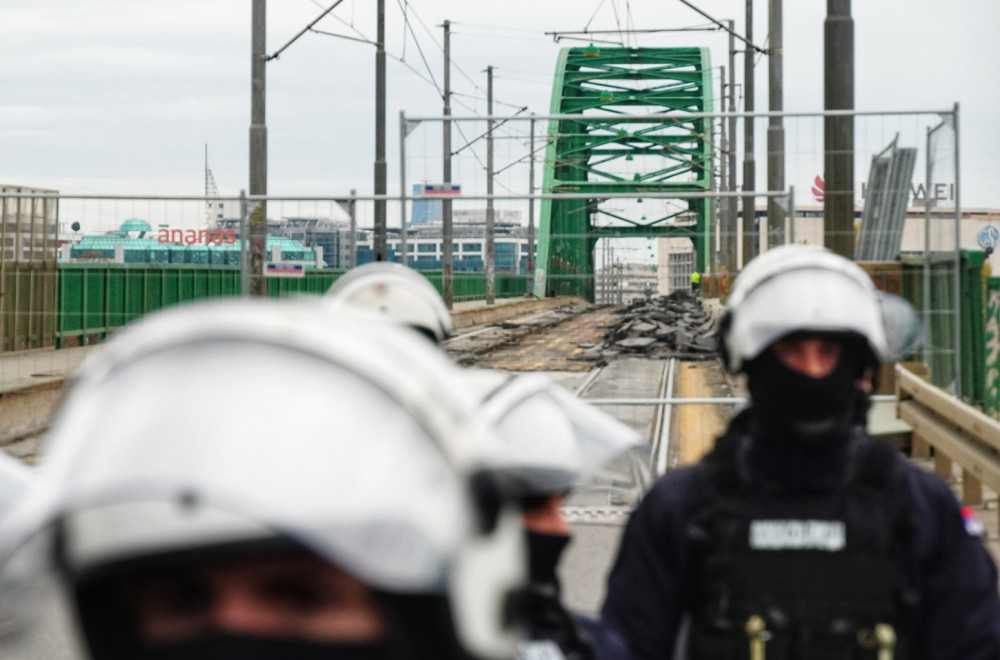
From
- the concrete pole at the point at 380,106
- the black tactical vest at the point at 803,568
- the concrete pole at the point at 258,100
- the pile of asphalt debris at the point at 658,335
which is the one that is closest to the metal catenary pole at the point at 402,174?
the concrete pole at the point at 258,100

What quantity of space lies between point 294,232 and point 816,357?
975 cm

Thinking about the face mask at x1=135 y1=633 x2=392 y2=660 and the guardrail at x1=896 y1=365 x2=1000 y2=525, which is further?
the guardrail at x1=896 y1=365 x2=1000 y2=525

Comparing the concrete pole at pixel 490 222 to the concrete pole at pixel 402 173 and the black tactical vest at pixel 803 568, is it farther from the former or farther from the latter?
the black tactical vest at pixel 803 568

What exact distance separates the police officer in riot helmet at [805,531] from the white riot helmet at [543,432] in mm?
445

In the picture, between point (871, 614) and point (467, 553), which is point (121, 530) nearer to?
point (467, 553)

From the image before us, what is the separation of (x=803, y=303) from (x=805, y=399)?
0.15 metres

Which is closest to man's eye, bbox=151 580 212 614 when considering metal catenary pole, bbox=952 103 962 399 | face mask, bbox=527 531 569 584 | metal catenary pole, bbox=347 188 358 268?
face mask, bbox=527 531 569 584

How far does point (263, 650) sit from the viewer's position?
0.91 metres

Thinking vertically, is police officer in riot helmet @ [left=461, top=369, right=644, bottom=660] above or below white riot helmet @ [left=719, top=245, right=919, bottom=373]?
below

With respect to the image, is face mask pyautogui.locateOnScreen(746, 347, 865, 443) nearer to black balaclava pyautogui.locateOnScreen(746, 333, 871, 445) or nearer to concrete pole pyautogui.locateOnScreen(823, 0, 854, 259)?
black balaclava pyautogui.locateOnScreen(746, 333, 871, 445)

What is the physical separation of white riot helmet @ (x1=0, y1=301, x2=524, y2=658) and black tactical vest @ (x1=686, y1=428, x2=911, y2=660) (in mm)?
1233

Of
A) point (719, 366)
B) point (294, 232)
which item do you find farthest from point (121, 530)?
point (719, 366)

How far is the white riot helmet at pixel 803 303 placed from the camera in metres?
2.22

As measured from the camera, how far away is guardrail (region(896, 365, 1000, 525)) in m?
6.94
